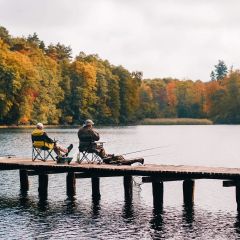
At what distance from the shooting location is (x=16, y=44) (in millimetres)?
137750

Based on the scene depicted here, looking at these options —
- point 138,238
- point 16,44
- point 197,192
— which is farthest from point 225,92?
point 138,238

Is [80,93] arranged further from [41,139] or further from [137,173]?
[137,173]

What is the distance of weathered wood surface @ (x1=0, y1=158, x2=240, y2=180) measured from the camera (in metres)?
26.8

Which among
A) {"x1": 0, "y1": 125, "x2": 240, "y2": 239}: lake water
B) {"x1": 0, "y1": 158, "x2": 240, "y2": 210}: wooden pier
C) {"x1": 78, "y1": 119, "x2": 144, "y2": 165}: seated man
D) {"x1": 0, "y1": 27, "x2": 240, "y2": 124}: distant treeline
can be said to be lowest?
{"x1": 0, "y1": 125, "x2": 240, "y2": 239}: lake water

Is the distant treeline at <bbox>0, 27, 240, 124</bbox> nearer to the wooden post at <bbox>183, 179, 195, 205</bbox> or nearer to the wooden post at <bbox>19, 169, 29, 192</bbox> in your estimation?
the wooden post at <bbox>19, 169, 29, 192</bbox>

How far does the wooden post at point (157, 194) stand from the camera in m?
28.5

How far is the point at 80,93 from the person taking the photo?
136 metres

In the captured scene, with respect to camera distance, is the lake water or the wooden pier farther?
the wooden pier

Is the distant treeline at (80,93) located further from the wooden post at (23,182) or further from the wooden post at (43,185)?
the wooden post at (43,185)

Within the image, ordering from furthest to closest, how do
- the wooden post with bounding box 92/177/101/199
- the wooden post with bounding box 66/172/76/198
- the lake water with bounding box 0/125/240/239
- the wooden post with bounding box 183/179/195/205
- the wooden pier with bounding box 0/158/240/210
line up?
the wooden post with bounding box 92/177/101/199
the wooden post with bounding box 66/172/76/198
the wooden post with bounding box 183/179/195/205
the wooden pier with bounding box 0/158/240/210
the lake water with bounding box 0/125/240/239

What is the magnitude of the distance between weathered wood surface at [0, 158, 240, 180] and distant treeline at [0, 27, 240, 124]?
242 ft

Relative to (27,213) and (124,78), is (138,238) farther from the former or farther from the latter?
(124,78)

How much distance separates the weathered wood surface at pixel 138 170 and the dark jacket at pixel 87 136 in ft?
3.34

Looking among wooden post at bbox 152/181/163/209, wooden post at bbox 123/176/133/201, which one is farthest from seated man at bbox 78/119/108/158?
wooden post at bbox 152/181/163/209
